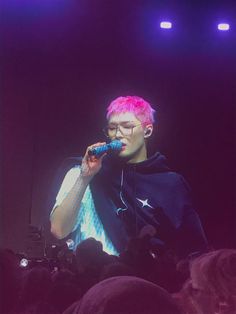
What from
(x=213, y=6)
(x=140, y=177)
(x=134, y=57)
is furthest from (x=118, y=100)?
(x=213, y=6)

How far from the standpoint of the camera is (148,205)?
3664mm

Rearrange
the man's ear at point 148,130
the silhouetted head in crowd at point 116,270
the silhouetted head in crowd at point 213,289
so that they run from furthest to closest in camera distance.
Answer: the man's ear at point 148,130 < the silhouetted head in crowd at point 116,270 < the silhouetted head in crowd at point 213,289

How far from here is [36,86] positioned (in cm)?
378

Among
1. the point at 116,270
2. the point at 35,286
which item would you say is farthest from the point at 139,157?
the point at 35,286

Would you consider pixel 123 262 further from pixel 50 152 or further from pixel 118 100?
pixel 118 100

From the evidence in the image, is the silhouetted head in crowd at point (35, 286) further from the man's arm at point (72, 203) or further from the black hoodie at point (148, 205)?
the black hoodie at point (148, 205)

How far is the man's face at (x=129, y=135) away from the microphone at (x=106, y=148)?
0.04 m

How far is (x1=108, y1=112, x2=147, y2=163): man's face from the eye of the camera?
Answer: 3.76 m

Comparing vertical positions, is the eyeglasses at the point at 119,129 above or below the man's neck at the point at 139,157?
above

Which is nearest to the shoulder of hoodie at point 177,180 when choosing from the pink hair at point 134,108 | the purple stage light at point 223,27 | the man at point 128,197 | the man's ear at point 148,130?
the man at point 128,197

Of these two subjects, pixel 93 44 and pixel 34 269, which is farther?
pixel 93 44

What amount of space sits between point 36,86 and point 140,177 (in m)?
1.16

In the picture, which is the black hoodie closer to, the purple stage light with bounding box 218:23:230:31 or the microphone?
the microphone

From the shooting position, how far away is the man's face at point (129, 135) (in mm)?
3760
